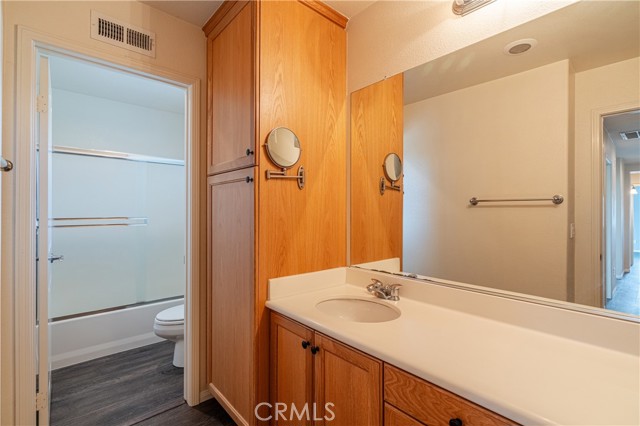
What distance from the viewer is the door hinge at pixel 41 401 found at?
1475 millimetres

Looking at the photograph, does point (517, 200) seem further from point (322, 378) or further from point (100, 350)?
point (100, 350)

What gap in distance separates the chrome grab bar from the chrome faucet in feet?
5.84

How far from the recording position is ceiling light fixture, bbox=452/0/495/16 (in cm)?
125

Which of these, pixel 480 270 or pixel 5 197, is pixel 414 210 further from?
pixel 5 197

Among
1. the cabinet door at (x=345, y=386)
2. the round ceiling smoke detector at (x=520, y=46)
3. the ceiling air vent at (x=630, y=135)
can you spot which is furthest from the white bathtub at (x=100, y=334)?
the ceiling air vent at (x=630, y=135)

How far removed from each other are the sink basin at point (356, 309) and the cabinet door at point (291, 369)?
190 mm

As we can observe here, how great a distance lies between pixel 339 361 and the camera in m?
1.11

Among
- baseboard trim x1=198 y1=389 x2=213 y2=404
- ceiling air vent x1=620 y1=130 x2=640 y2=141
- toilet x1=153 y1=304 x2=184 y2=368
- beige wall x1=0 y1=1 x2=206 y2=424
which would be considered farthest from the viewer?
toilet x1=153 y1=304 x2=184 y2=368

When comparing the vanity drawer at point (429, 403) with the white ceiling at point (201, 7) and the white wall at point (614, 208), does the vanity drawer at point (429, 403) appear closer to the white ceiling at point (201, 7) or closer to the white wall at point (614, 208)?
the white wall at point (614, 208)

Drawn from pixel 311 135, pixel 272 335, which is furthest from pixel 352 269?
pixel 311 135

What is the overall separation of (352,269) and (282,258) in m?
0.47

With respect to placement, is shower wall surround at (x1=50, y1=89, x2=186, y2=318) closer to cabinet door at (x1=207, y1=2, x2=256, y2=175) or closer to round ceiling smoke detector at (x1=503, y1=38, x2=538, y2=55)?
cabinet door at (x1=207, y1=2, x2=256, y2=175)

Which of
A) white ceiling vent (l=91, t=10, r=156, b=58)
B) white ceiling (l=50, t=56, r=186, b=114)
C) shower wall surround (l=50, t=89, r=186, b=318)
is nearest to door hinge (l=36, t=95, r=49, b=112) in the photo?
white ceiling vent (l=91, t=10, r=156, b=58)

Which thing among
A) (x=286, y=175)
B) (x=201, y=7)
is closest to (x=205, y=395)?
(x=286, y=175)
